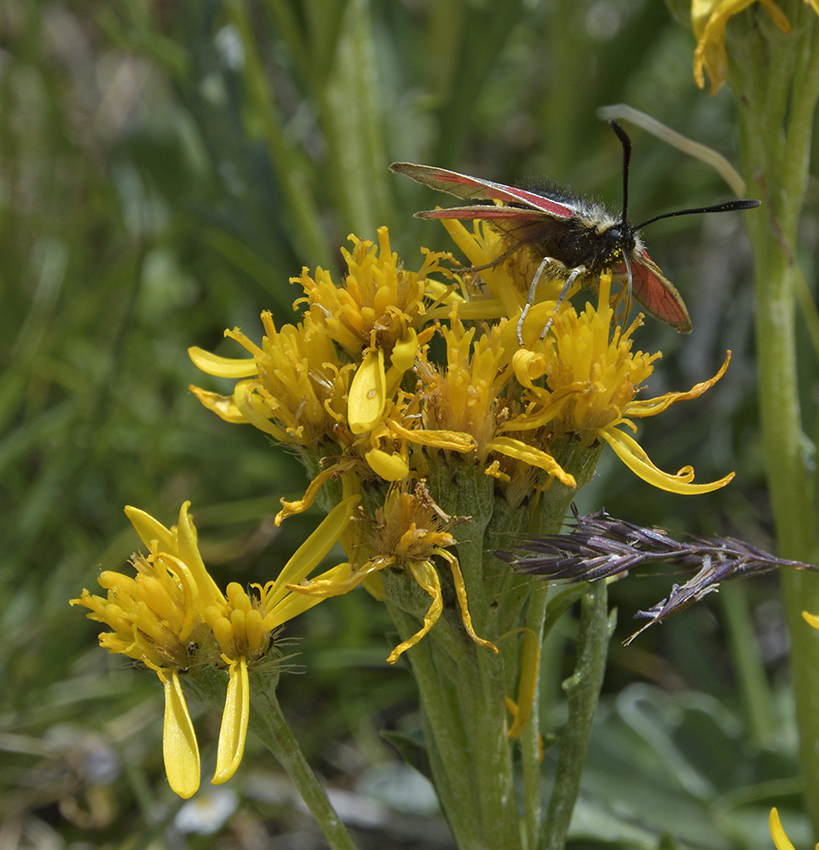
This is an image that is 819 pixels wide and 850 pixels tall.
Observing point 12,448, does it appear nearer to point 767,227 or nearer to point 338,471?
point 338,471

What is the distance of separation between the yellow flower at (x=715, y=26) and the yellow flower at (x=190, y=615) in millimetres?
1109

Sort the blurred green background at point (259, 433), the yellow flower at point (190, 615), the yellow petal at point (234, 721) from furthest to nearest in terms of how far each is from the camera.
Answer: the blurred green background at point (259, 433)
the yellow flower at point (190, 615)
the yellow petal at point (234, 721)

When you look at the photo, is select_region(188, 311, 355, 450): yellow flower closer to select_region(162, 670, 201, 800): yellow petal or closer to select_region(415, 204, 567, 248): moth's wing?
select_region(415, 204, 567, 248): moth's wing

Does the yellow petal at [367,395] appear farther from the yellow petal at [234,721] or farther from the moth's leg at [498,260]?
the yellow petal at [234,721]

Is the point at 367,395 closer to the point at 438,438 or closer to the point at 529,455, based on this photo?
the point at 438,438

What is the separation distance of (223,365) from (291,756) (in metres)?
0.74

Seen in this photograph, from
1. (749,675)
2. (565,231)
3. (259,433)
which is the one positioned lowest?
(749,675)

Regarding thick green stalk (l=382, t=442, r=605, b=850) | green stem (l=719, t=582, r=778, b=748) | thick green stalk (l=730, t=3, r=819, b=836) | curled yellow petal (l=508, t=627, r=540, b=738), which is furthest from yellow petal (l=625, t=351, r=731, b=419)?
green stem (l=719, t=582, r=778, b=748)

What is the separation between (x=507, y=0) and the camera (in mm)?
3256

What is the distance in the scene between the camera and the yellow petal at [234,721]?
1.37m

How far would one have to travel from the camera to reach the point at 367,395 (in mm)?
1509

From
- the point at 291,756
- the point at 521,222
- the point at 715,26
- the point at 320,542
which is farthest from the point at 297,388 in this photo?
the point at 715,26

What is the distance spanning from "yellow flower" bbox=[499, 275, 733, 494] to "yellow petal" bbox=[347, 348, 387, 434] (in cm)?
21

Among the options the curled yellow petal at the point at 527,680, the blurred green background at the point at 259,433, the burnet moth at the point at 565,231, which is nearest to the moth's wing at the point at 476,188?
the burnet moth at the point at 565,231
